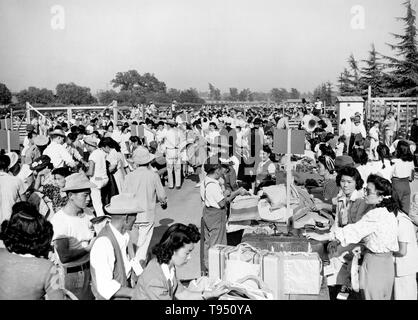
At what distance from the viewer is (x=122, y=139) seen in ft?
42.2

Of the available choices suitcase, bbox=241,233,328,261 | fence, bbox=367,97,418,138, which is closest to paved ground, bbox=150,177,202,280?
suitcase, bbox=241,233,328,261

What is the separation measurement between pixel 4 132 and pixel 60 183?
2.74 m

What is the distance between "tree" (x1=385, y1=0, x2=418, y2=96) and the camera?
2841cm

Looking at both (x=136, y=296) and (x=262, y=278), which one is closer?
(x=136, y=296)

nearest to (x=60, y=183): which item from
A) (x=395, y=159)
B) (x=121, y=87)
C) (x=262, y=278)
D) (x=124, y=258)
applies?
(x=124, y=258)

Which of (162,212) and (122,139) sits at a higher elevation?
(122,139)

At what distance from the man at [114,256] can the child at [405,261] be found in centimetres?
254

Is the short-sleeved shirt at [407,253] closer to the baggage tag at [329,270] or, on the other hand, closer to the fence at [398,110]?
the baggage tag at [329,270]

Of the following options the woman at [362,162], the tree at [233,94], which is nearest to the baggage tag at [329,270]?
the woman at [362,162]

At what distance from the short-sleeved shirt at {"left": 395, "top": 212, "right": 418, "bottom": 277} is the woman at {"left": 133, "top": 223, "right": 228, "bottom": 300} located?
2.13 metres

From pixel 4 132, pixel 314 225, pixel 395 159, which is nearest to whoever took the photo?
pixel 314 225

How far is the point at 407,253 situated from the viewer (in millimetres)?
4445
